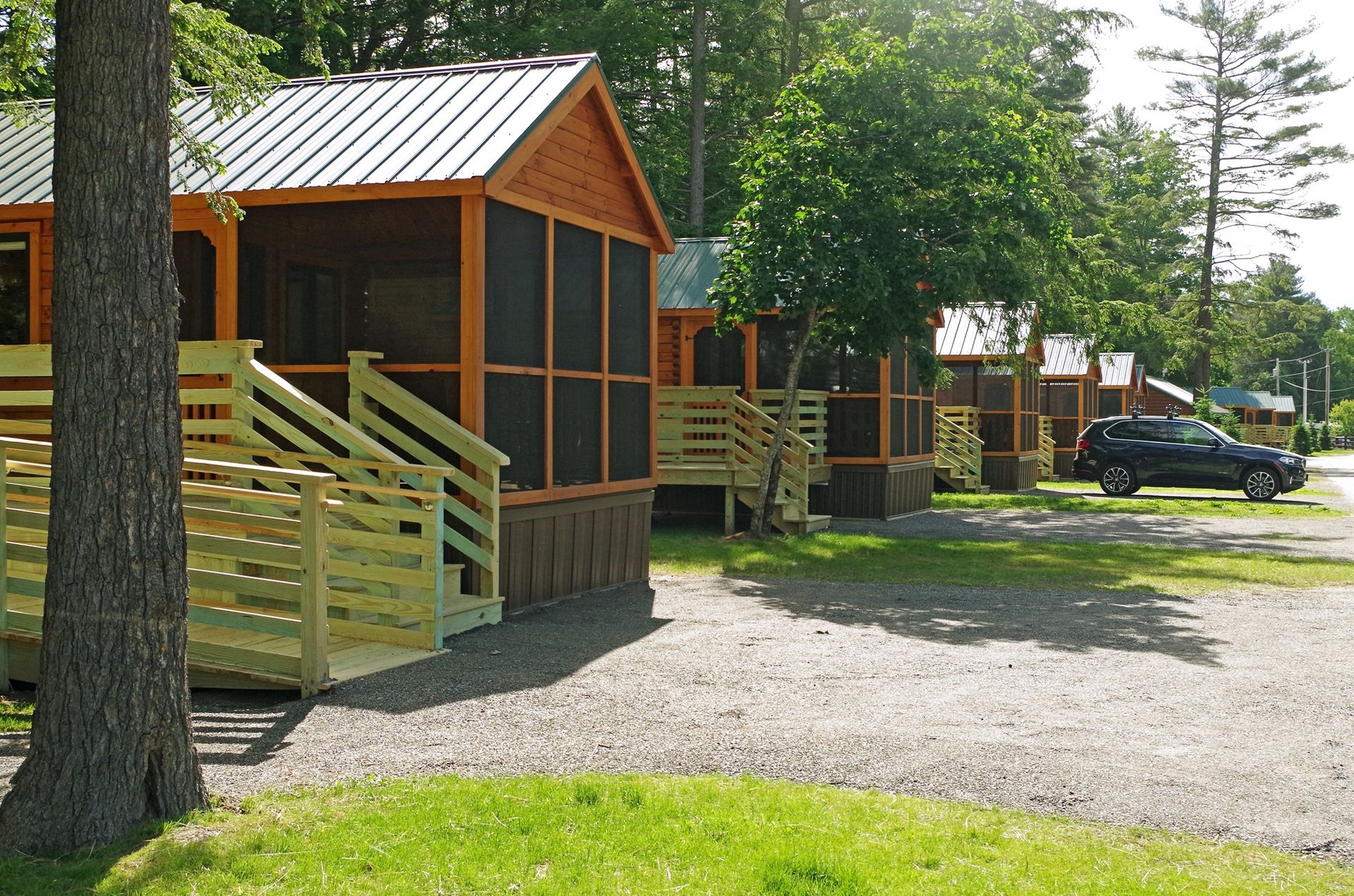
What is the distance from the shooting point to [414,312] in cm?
1053

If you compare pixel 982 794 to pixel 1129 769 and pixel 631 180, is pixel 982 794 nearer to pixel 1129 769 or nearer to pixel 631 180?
pixel 1129 769

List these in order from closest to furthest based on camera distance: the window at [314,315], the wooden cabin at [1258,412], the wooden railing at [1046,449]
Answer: the window at [314,315], the wooden railing at [1046,449], the wooden cabin at [1258,412]

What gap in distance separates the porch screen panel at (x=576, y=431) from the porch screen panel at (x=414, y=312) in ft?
4.30

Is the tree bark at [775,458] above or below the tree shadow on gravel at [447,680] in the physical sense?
above

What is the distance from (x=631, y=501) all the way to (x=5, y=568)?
5998 millimetres

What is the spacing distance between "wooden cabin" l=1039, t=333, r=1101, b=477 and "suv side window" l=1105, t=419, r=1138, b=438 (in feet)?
20.3

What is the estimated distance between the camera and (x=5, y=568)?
821cm

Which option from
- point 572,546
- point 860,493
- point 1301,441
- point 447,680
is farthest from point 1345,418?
point 447,680

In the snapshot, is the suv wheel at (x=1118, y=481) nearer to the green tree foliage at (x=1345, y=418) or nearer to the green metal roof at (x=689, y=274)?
the green metal roof at (x=689, y=274)

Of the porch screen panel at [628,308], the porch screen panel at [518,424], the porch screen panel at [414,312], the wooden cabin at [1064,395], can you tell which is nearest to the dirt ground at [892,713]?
the porch screen panel at [518,424]

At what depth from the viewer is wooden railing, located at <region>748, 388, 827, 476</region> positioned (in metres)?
18.8

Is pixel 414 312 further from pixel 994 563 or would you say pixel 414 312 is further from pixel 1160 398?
pixel 1160 398

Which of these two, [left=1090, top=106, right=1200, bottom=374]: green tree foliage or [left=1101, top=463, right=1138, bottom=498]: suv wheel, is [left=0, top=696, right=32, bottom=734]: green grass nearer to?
[left=1101, top=463, right=1138, bottom=498]: suv wheel

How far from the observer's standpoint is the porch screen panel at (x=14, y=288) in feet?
38.7
